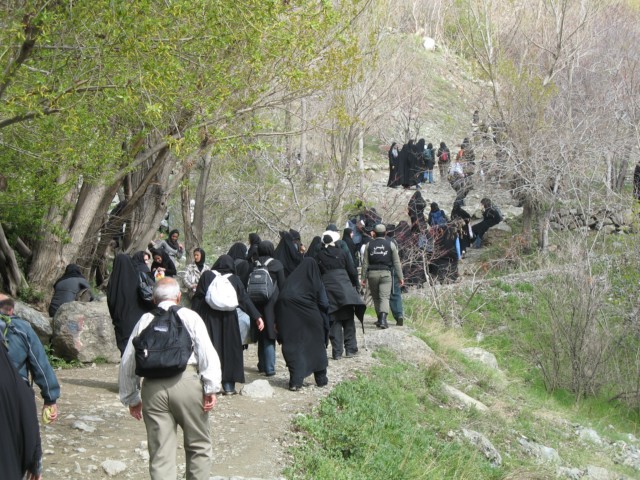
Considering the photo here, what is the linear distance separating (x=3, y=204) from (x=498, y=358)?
9601 millimetres

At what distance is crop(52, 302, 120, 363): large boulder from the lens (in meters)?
11.7

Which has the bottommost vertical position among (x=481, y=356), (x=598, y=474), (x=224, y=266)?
(x=598, y=474)

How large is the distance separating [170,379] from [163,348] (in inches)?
9.0

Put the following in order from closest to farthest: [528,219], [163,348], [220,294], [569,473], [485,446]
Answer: [163,348]
[220,294]
[485,446]
[569,473]
[528,219]

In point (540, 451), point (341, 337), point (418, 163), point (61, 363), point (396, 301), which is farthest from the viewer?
point (418, 163)

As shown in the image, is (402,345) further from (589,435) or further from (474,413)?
(589,435)

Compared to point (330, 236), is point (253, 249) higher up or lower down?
lower down

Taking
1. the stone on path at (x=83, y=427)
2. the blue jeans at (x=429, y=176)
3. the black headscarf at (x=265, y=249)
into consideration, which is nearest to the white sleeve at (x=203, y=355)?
the stone on path at (x=83, y=427)

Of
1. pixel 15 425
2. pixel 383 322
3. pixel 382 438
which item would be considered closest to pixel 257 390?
pixel 382 438

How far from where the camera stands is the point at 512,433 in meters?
11.7

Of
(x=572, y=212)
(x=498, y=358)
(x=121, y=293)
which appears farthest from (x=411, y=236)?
(x=121, y=293)

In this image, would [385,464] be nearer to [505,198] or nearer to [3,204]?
[3,204]

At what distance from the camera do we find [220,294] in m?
9.50

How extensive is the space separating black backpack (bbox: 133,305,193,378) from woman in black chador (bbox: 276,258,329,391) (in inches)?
180
